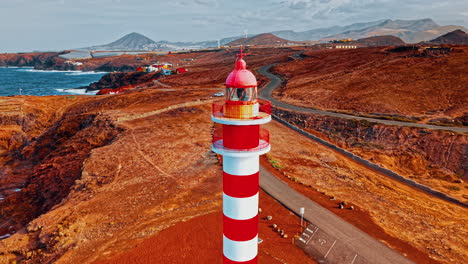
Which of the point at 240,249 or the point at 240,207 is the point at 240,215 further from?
the point at 240,249

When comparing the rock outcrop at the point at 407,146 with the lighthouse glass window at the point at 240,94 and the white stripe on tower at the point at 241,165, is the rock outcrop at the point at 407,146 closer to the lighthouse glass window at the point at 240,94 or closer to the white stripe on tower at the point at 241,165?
the white stripe on tower at the point at 241,165

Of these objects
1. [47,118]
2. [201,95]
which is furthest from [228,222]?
[47,118]

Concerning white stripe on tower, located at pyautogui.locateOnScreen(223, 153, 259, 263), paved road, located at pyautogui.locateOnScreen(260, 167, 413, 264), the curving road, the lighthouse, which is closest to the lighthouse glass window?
Result: the lighthouse

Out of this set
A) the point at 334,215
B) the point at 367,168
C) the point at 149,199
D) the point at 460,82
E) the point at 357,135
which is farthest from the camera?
the point at 460,82

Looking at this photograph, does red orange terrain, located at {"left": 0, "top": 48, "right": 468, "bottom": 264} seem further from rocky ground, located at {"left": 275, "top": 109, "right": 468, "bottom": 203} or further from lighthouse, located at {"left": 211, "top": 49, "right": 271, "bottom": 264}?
lighthouse, located at {"left": 211, "top": 49, "right": 271, "bottom": 264}

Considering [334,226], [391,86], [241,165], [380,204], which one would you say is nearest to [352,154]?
[380,204]

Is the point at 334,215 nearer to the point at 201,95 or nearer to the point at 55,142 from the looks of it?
the point at 55,142

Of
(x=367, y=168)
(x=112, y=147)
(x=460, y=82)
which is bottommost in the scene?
(x=367, y=168)
